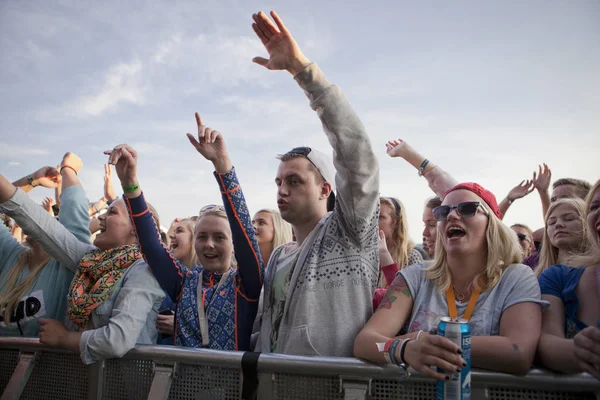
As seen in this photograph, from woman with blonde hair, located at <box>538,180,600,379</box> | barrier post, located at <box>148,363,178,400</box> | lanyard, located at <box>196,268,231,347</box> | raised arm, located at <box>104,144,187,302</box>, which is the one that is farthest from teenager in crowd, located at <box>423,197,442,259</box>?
barrier post, located at <box>148,363,178,400</box>

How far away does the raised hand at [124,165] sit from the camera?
2.73 meters

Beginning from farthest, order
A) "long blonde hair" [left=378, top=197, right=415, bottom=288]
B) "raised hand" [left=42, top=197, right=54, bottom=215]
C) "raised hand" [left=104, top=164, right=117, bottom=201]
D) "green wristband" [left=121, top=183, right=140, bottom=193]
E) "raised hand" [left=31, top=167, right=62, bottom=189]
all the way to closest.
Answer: "raised hand" [left=42, top=197, right=54, bottom=215] → "raised hand" [left=104, top=164, right=117, bottom=201] → "raised hand" [left=31, top=167, right=62, bottom=189] → "long blonde hair" [left=378, top=197, right=415, bottom=288] → "green wristband" [left=121, top=183, right=140, bottom=193]

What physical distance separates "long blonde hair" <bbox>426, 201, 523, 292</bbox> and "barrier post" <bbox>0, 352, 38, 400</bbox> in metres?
2.41

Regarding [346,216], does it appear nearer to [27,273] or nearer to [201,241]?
[201,241]

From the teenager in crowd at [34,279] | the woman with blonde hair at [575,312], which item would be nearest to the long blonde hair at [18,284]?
the teenager in crowd at [34,279]

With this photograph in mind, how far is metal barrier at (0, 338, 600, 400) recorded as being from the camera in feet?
5.32

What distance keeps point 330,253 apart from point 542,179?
13.3 feet

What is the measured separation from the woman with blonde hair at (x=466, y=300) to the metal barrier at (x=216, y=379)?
0.10m

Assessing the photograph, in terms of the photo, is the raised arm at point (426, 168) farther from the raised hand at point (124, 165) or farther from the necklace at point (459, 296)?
the raised hand at point (124, 165)

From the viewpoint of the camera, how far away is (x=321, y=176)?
2693mm

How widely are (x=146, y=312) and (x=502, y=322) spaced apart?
2026mm

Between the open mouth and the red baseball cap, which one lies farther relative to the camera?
the red baseball cap

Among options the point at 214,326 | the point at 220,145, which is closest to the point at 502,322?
the point at 214,326

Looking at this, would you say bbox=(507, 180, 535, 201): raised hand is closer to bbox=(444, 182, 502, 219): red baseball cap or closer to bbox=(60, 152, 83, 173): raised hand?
bbox=(444, 182, 502, 219): red baseball cap
